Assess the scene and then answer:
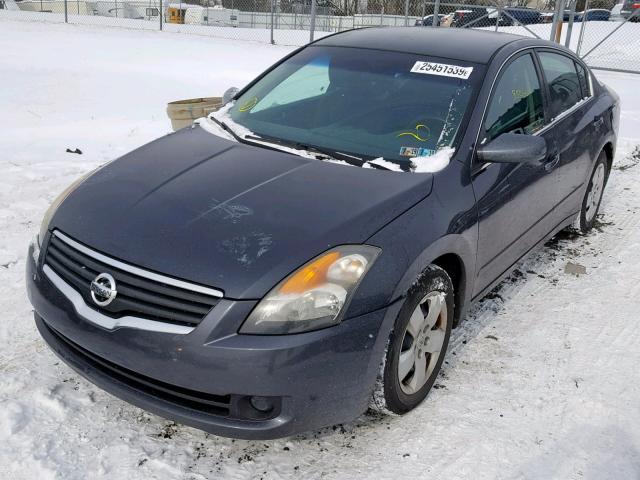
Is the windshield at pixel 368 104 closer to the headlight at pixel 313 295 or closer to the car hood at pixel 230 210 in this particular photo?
the car hood at pixel 230 210

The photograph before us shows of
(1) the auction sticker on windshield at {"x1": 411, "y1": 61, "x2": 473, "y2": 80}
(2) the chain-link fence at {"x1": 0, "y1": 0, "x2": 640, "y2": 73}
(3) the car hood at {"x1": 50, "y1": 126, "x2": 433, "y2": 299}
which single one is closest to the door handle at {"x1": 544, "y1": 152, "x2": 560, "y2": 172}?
(1) the auction sticker on windshield at {"x1": 411, "y1": 61, "x2": 473, "y2": 80}

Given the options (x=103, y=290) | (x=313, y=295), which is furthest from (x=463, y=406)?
(x=103, y=290)

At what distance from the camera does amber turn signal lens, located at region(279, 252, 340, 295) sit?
7.64 feet

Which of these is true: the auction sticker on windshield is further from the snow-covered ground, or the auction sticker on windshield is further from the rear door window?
the snow-covered ground

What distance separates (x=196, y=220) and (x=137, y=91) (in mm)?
7597

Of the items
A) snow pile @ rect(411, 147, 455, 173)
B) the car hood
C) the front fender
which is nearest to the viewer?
the car hood

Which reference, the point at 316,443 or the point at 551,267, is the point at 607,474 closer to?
the point at 316,443

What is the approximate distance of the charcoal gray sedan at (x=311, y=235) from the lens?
231 cm

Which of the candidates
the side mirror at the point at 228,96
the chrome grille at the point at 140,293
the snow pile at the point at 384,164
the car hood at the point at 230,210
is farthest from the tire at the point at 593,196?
the chrome grille at the point at 140,293

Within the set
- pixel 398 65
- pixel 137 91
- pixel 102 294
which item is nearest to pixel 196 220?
pixel 102 294

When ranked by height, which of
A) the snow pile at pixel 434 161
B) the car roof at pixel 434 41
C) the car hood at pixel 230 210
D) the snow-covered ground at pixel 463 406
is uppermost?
the car roof at pixel 434 41

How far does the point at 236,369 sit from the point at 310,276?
0.43 meters

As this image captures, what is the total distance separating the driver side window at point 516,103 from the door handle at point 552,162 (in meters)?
0.20

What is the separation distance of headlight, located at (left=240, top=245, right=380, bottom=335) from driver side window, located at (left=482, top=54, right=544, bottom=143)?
1.25 metres
